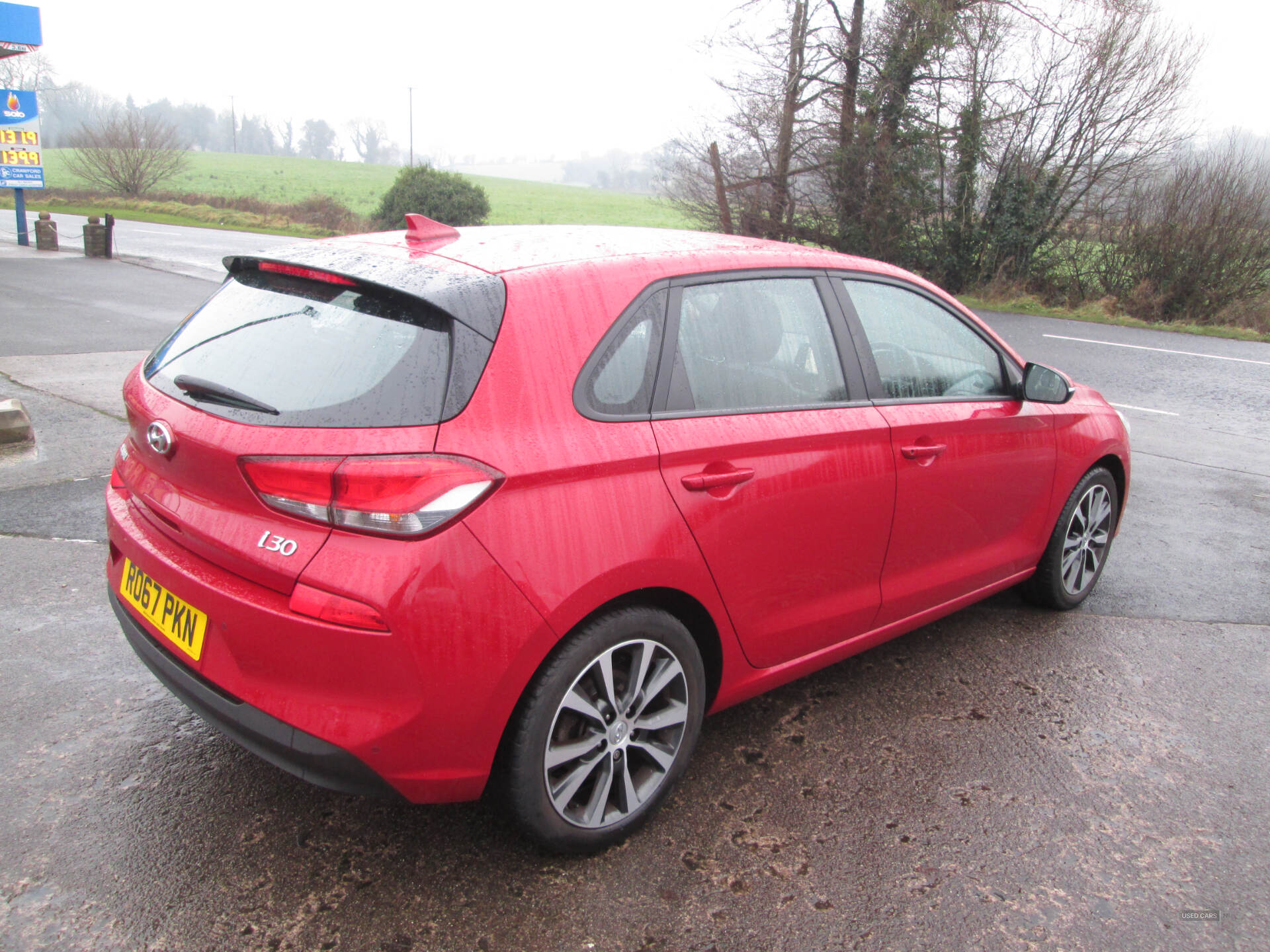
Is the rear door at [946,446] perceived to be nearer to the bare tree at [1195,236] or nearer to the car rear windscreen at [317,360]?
the car rear windscreen at [317,360]

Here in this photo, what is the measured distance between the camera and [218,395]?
243 centimetres

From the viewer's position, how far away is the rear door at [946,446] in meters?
3.28

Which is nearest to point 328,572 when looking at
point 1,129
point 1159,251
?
point 1159,251

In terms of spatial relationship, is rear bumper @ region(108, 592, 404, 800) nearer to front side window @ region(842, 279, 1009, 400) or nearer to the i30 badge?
the i30 badge

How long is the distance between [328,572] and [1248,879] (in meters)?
2.62

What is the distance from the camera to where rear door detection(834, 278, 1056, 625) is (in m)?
3.28

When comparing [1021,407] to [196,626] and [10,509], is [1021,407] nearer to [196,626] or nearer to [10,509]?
[196,626]

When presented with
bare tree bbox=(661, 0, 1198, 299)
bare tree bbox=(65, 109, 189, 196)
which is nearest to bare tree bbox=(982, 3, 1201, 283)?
bare tree bbox=(661, 0, 1198, 299)

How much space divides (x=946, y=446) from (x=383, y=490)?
210 centimetres

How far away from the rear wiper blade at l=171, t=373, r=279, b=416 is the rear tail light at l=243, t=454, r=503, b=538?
0.22m

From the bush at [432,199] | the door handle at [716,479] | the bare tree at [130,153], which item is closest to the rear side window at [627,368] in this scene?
the door handle at [716,479]

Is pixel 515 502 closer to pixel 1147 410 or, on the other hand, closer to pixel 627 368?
pixel 627 368

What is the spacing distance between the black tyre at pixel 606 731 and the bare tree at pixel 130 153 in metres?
47.4

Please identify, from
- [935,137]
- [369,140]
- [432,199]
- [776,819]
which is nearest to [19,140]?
[432,199]
